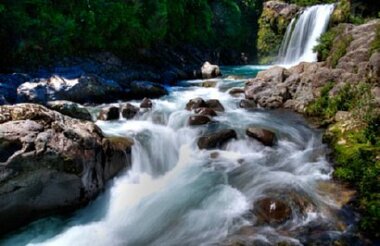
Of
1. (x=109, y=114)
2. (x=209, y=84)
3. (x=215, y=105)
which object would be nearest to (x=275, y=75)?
(x=215, y=105)

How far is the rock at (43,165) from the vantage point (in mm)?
7246

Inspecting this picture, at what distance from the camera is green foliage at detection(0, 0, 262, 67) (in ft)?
53.0

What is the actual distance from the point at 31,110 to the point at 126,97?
28.1 feet

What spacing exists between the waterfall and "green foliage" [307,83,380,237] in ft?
34.6

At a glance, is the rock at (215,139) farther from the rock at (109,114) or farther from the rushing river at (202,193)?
the rock at (109,114)

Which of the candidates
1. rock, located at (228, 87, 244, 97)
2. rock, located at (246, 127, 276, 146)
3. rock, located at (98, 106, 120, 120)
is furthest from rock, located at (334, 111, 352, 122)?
rock, located at (98, 106, 120, 120)

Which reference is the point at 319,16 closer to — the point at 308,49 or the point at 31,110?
the point at 308,49

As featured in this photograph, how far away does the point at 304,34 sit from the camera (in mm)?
25391

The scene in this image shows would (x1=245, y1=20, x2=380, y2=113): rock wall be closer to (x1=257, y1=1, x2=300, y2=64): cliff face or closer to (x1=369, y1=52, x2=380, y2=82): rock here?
(x1=369, y1=52, x2=380, y2=82): rock

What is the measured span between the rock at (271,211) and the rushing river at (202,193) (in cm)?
11

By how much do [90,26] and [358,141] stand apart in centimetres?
1398

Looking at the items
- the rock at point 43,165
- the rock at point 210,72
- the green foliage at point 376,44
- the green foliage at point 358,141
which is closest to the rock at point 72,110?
the rock at point 43,165

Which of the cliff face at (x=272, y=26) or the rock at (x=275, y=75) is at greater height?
the cliff face at (x=272, y=26)

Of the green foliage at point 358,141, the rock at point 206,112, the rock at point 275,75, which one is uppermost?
the rock at point 275,75
